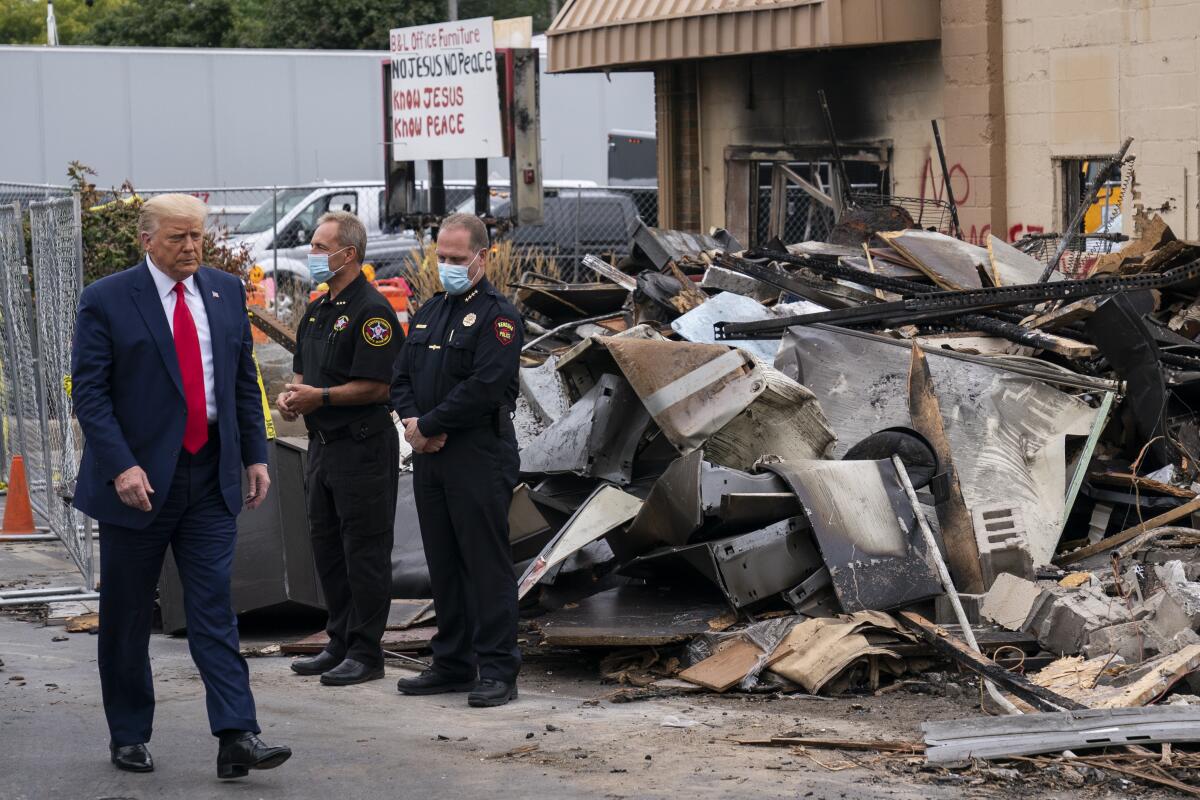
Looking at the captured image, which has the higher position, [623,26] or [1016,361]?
[623,26]

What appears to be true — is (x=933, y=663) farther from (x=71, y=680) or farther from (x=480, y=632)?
(x=71, y=680)

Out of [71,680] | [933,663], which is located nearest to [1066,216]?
[933,663]

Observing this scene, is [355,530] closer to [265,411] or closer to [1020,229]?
[265,411]

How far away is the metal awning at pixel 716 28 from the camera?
12.7 m

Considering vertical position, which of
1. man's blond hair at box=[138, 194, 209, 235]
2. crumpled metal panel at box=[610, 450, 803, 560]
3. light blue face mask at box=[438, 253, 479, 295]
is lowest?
crumpled metal panel at box=[610, 450, 803, 560]

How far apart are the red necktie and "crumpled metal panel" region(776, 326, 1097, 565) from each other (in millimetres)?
3830

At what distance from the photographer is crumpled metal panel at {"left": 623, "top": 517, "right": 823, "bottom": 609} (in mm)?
6477

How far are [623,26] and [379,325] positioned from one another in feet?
30.9

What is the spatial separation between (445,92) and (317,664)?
10.4m

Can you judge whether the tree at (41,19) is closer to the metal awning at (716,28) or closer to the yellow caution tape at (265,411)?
the metal awning at (716,28)

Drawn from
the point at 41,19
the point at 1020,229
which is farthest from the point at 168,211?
the point at 41,19

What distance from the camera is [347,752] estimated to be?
203 inches

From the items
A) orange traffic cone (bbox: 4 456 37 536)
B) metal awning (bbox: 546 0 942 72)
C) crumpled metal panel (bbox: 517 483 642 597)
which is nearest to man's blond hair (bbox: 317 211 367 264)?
crumpled metal panel (bbox: 517 483 642 597)

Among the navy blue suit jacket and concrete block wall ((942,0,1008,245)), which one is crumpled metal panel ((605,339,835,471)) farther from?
concrete block wall ((942,0,1008,245))
